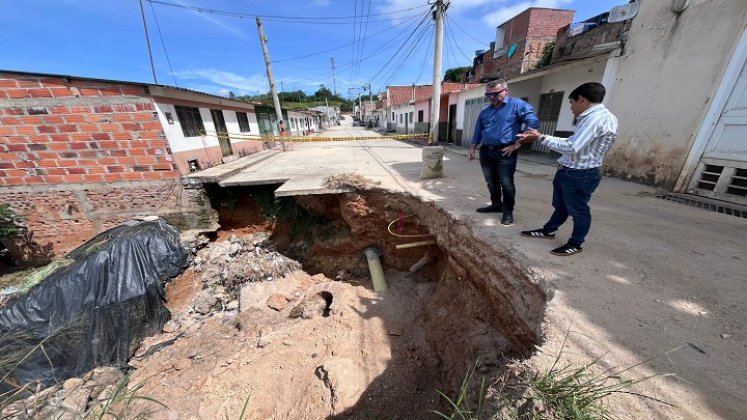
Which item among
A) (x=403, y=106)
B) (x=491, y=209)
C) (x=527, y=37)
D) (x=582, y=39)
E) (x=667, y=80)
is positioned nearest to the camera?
(x=491, y=209)

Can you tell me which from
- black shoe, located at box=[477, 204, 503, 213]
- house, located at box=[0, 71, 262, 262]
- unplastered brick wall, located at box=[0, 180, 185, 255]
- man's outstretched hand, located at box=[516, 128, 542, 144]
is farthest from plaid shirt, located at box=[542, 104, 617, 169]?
unplastered brick wall, located at box=[0, 180, 185, 255]

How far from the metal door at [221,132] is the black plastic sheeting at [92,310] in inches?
159

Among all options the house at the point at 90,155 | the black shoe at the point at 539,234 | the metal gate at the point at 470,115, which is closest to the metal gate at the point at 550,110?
the metal gate at the point at 470,115

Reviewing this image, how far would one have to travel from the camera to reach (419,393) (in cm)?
301

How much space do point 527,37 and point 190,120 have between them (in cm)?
1454

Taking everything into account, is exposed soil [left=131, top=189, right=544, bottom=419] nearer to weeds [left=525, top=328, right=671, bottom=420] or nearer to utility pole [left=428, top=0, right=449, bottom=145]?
weeds [left=525, top=328, right=671, bottom=420]

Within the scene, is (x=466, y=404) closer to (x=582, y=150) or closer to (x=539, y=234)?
(x=539, y=234)

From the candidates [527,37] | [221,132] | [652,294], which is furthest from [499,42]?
[652,294]

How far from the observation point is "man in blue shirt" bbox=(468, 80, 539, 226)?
2818 millimetres

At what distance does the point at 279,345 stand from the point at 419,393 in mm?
2116

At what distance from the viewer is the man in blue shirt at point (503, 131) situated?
282 cm

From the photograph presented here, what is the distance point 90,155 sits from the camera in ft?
17.0

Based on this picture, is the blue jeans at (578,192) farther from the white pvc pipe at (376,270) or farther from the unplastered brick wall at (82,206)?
the unplastered brick wall at (82,206)

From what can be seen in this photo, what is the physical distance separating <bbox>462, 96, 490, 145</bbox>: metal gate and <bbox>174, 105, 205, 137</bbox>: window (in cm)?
932
